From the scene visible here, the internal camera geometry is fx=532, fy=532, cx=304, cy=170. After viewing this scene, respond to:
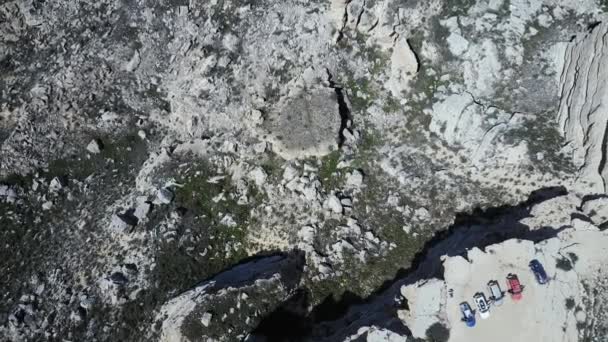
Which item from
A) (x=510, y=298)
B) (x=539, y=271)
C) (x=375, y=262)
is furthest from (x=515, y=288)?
(x=375, y=262)

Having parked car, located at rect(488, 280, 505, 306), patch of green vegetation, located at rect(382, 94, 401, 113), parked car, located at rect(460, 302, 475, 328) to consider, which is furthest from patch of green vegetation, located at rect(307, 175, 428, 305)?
patch of green vegetation, located at rect(382, 94, 401, 113)

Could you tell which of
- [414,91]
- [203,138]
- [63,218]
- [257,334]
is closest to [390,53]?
[414,91]

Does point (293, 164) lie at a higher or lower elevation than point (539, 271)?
higher

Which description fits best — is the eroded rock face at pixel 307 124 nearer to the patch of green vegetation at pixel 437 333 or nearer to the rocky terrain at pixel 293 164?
the rocky terrain at pixel 293 164

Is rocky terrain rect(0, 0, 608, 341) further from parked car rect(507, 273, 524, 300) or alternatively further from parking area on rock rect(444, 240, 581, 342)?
parked car rect(507, 273, 524, 300)

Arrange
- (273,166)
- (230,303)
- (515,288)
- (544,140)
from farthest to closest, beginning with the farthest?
1. (273,166)
2. (544,140)
3. (230,303)
4. (515,288)

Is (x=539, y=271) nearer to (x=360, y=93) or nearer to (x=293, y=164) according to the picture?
(x=293, y=164)

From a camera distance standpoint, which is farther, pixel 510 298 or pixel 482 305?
pixel 510 298
